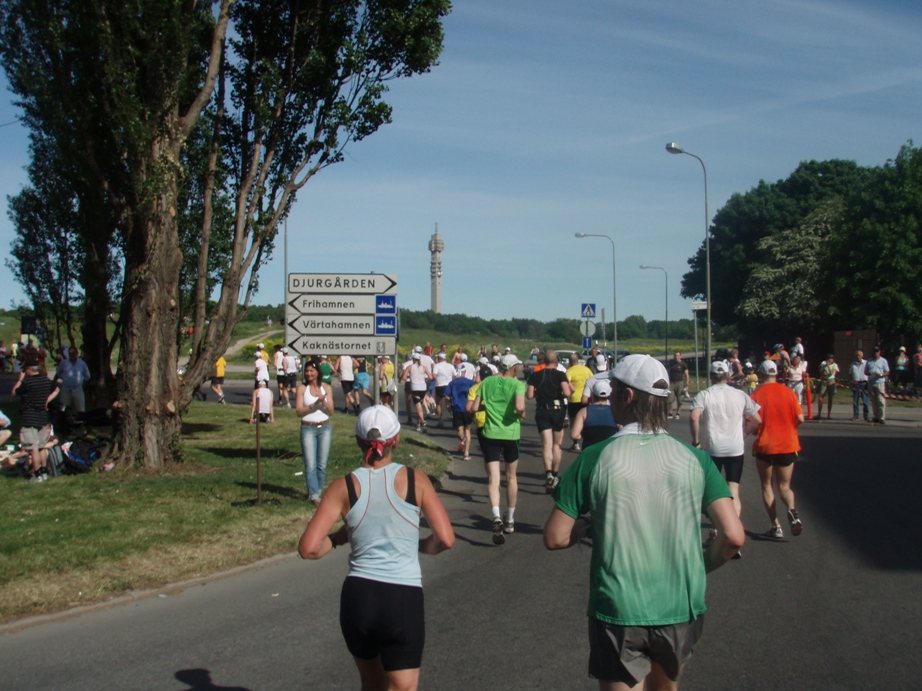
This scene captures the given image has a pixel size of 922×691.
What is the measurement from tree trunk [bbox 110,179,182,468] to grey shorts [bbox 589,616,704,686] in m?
10.4

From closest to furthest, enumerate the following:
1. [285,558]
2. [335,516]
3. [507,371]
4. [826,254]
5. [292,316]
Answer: [335,516] → [285,558] → [507,371] → [292,316] → [826,254]

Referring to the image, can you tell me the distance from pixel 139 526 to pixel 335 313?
3847 millimetres

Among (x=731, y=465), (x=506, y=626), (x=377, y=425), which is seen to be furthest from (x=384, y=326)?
(x=377, y=425)

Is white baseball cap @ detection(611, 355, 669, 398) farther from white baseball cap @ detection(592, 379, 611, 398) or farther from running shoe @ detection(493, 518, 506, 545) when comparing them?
running shoe @ detection(493, 518, 506, 545)

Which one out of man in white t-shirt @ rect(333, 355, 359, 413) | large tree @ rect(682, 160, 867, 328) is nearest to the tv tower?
large tree @ rect(682, 160, 867, 328)

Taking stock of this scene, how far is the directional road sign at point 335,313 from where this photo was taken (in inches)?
456

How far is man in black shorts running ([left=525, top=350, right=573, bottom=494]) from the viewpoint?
11945 millimetres

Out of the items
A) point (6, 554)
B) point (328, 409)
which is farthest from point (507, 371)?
point (6, 554)

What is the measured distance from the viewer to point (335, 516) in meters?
3.91

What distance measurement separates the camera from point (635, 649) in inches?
120

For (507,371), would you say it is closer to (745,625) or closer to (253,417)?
(745,625)

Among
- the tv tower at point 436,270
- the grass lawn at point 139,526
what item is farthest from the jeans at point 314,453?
the tv tower at point 436,270

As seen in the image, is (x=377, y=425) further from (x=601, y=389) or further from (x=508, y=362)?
(x=508, y=362)

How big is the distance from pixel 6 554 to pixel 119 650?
2.66 meters
